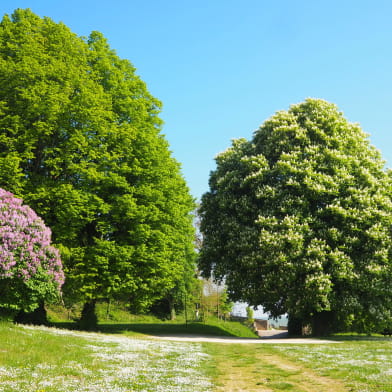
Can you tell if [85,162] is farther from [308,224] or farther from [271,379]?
[271,379]

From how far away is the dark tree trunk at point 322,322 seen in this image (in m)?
31.7

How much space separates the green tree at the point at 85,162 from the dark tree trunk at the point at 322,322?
12.1 m

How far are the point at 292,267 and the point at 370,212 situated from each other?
7.54m

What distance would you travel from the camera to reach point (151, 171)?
1168 inches

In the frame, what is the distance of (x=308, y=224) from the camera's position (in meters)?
30.0

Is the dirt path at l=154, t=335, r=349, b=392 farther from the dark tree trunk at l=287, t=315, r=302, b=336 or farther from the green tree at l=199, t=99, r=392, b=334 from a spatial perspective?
the dark tree trunk at l=287, t=315, r=302, b=336

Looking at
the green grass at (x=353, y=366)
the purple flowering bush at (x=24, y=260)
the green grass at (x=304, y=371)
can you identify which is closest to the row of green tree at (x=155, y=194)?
the purple flowering bush at (x=24, y=260)

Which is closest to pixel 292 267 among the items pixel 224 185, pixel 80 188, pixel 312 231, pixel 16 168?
pixel 312 231

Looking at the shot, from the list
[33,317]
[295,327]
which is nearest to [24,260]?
[33,317]

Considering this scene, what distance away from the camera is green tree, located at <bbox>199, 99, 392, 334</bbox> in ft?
93.3

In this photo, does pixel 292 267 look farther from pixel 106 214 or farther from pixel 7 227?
pixel 7 227

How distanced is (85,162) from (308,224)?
1696 centimetres

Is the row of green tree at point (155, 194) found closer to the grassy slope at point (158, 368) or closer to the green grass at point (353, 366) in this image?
the green grass at point (353, 366)

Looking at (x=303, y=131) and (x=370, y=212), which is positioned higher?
(x=303, y=131)
